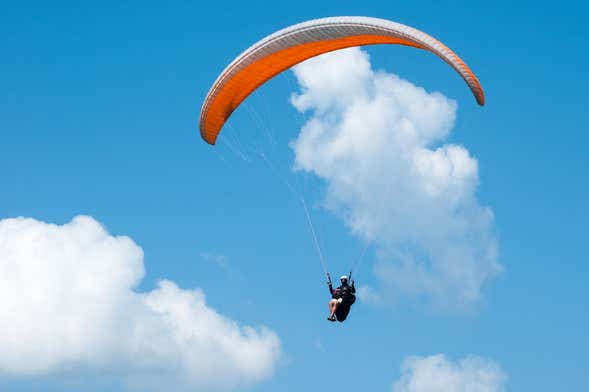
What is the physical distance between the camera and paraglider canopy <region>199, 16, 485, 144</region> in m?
35.8

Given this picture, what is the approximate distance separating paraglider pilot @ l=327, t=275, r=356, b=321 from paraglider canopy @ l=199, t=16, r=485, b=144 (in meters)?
7.20

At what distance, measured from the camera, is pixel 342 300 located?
37531 millimetres

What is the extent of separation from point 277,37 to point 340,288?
8.19 meters

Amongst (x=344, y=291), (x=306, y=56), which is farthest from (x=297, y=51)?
(x=344, y=291)

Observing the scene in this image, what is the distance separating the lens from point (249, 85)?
4072cm

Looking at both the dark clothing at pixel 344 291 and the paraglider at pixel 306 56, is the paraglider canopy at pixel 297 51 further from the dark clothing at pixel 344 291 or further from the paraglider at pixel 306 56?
the dark clothing at pixel 344 291

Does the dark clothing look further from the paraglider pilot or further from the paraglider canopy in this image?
the paraglider canopy

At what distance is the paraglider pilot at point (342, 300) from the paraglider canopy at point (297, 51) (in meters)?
7.20

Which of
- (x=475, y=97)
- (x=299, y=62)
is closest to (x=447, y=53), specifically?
(x=475, y=97)

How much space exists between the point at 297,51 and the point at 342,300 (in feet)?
27.1

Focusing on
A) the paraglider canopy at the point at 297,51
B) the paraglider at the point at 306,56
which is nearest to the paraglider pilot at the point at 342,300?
the paraglider at the point at 306,56

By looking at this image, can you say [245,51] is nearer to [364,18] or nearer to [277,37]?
[277,37]

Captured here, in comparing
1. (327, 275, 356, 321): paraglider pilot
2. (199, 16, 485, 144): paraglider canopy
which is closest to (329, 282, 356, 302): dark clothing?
(327, 275, 356, 321): paraglider pilot

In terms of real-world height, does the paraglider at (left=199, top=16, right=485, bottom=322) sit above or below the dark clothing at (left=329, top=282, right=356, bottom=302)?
above
